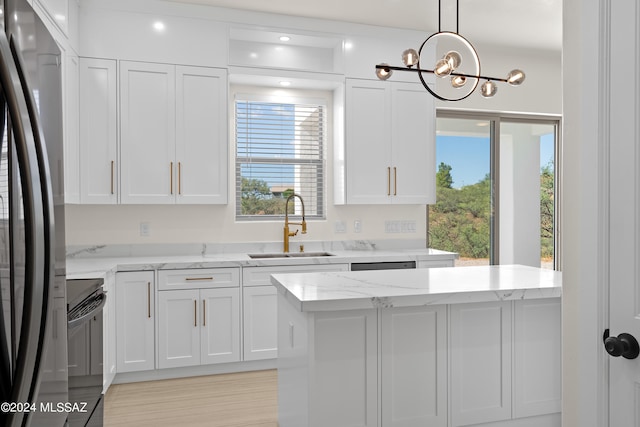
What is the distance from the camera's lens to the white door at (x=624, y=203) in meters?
1.24

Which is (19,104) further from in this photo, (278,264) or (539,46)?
(539,46)

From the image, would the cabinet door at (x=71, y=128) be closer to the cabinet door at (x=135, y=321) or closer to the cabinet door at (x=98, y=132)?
the cabinet door at (x=98, y=132)

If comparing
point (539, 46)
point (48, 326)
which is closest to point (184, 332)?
point (48, 326)

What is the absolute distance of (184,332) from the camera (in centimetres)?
352

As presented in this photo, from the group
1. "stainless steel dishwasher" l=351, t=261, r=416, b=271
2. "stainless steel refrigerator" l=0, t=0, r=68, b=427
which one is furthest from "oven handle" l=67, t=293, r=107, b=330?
"stainless steel dishwasher" l=351, t=261, r=416, b=271

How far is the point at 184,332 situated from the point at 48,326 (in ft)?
9.19

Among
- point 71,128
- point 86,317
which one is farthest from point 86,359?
point 71,128

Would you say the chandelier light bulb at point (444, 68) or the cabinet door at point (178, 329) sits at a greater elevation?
the chandelier light bulb at point (444, 68)

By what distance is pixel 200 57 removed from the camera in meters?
3.78

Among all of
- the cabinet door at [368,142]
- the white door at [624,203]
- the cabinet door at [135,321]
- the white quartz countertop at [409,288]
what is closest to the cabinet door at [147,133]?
the cabinet door at [135,321]

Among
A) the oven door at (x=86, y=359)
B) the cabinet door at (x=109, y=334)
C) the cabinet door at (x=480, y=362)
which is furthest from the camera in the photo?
the cabinet door at (x=109, y=334)

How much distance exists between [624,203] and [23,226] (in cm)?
143

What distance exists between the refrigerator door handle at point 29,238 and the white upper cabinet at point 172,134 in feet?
9.81

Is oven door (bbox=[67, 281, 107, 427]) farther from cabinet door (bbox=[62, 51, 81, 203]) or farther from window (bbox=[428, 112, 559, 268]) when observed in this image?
window (bbox=[428, 112, 559, 268])
